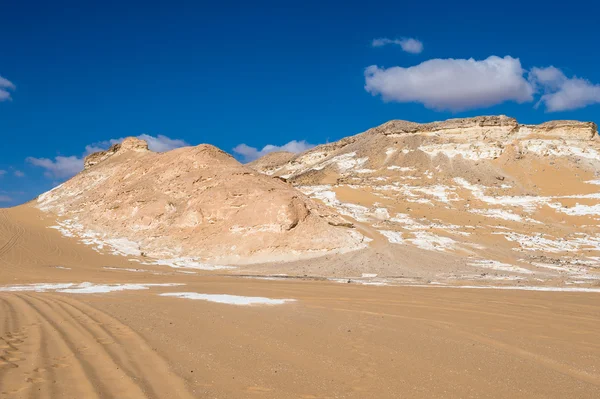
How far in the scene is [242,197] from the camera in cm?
2956

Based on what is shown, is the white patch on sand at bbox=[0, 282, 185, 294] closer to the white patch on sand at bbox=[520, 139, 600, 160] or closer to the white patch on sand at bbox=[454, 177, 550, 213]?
the white patch on sand at bbox=[454, 177, 550, 213]

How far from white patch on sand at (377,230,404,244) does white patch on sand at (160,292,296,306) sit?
18372 mm

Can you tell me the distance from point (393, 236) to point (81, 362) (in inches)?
1058

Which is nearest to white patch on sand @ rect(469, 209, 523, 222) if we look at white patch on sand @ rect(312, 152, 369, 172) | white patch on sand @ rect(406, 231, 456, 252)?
white patch on sand @ rect(406, 231, 456, 252)

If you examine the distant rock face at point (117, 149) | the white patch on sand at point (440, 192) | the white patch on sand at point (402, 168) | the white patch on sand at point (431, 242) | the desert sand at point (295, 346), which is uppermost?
the distant rock face at point (117, 149)

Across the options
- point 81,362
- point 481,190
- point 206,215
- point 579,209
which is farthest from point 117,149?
point 579,209

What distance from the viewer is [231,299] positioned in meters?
11.9

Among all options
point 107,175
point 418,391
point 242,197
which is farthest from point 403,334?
point 107,175

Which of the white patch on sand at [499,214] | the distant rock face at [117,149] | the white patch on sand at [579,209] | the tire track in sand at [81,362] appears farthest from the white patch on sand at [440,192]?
the tire track in sand at [81,362]

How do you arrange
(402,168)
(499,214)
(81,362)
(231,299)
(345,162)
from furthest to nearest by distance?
(345,162)
(402,168)
(499,214)
(231,299)
(81,362)

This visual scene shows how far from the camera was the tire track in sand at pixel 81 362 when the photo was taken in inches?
176

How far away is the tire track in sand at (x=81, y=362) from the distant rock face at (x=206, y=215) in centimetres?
1814

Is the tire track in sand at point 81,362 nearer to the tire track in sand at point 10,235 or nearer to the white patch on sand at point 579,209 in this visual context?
the tire track in sand at point 10,235

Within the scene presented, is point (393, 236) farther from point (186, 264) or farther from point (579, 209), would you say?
point (579, 209)
